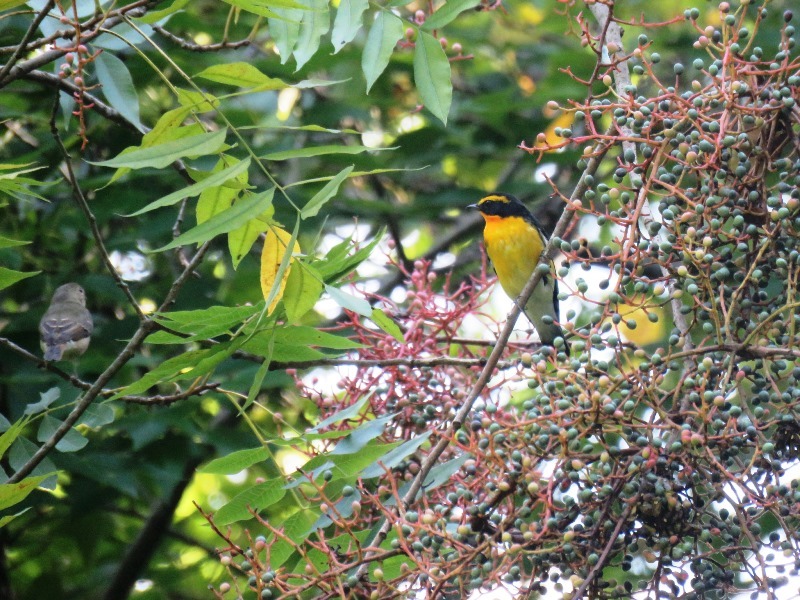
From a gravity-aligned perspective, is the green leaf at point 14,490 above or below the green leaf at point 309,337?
below

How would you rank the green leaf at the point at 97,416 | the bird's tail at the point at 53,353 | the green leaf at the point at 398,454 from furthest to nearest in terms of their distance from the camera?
the bird's tail at the point at 53,353
the green leaf at the point at 97,416
the green leaf at the point at 398,454

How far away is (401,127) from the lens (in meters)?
7.41

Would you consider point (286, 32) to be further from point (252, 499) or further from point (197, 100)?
point (252, 499)

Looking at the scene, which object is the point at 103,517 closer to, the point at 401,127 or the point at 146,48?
the point at 146,48

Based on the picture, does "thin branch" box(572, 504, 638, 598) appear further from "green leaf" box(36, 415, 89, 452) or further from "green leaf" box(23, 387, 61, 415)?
"green leaf" box(23, 387, 61, 415)

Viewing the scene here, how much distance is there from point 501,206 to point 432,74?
118 inches

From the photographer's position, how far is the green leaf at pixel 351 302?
247 cm

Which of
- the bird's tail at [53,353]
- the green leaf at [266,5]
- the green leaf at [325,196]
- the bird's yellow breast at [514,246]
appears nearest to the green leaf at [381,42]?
the green leaf at [266,5]

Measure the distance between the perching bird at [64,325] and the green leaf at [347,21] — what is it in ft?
7.13

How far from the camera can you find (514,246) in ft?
20.5

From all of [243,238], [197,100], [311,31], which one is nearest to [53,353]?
[243,238]

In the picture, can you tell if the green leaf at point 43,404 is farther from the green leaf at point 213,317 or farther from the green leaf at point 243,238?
the green leaf at point 243,238

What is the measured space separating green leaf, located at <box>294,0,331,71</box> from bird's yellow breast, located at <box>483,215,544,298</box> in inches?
126

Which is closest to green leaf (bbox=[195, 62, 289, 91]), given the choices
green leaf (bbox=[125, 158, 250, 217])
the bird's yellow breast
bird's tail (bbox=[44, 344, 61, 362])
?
green leaf (bbox=[125, 158, 250, 217])
